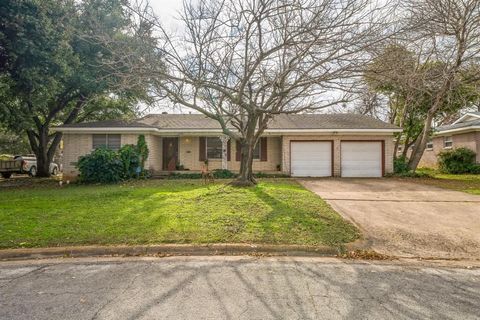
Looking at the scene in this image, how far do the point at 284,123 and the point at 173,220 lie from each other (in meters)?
11.6

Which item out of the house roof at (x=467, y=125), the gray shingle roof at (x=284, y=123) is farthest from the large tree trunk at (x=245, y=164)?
the house roof at (x=467, y=125)

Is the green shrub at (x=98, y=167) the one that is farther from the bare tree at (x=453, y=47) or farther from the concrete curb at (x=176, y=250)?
the bare tree at (x=453, y=47)

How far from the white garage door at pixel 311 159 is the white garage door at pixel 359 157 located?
0.82 m

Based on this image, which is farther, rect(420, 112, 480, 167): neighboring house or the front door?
rect(420, 112, 480, 167): neighboring house

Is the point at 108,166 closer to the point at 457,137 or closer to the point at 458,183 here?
the point at 458,183

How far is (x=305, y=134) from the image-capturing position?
51.1 feet

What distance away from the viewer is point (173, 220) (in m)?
6.12

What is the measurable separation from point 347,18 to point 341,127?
8961mm

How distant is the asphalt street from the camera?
293 cm

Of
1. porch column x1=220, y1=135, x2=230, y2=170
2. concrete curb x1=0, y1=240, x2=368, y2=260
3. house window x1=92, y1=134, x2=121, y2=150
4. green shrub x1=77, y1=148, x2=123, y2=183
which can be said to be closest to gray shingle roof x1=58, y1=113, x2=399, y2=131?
house window x1=92, y1=134, x2=121, y2=150

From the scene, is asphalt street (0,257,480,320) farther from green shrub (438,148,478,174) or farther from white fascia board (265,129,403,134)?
green shrub (438,148,478,174)

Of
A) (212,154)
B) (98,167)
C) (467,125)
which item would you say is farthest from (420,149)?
(98,167)

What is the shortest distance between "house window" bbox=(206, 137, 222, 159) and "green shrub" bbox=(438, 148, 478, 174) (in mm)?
15473

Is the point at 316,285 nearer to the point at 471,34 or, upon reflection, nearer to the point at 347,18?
the point at 347,18
